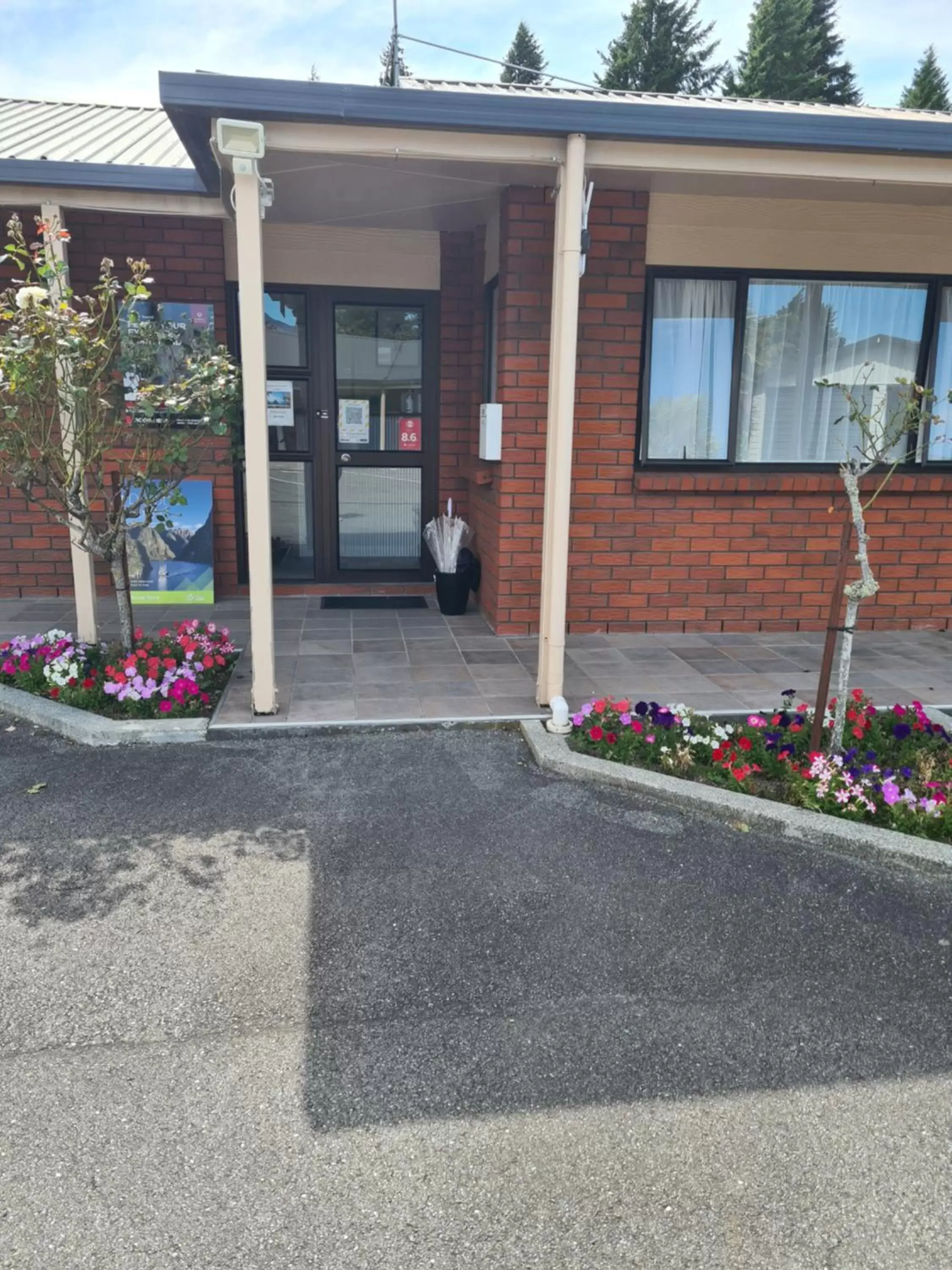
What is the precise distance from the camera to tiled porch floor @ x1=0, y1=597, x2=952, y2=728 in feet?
16.0

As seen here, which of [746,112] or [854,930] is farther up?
[746,112]

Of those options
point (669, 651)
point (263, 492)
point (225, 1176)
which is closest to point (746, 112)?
point (263, 492)

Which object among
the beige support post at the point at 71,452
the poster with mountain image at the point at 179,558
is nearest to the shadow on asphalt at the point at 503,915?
the beige support post at the point at 71,452

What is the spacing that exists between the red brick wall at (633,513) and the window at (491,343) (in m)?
0.28

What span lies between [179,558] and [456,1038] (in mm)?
5268

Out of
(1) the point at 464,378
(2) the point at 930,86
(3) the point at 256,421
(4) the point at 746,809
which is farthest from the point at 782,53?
(4) the point at 746,809

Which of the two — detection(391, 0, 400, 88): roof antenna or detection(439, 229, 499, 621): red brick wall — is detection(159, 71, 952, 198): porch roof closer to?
detection(391, 0, 400, 88): roof antenna

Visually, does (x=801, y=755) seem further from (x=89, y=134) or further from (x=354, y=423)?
(x=89, y=134)

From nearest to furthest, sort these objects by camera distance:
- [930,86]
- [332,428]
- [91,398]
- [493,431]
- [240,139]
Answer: [240,139], [91,398], [493,431], [332,428], [930,86]

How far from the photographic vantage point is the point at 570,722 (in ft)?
14.7

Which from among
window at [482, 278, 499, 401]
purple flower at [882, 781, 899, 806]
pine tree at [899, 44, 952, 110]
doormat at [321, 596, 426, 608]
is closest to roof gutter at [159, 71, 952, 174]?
window at [482, 278, 499, 401]

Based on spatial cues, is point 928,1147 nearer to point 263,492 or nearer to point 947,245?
point 263,492

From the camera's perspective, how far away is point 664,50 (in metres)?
29.8

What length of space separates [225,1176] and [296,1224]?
8.3 inches
